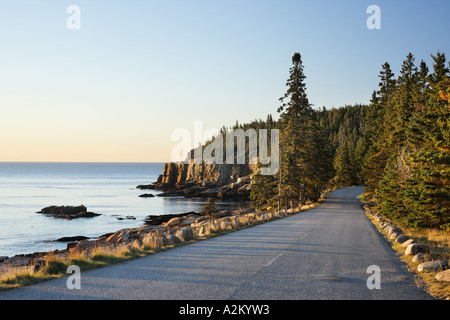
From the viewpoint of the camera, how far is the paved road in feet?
25.5

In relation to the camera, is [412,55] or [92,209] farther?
[92,209]

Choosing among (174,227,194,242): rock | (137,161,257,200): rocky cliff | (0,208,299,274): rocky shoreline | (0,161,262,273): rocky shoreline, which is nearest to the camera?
(0,208,299,274): rocky shoreline

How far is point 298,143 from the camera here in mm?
47594

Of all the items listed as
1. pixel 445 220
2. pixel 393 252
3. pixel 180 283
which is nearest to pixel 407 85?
pixel 445 220

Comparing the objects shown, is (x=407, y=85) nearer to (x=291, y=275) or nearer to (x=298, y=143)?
(x=298, y=143)

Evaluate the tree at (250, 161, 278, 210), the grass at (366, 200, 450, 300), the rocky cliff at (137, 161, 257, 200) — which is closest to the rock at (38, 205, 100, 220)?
the tree at (250, 161, 278, 210)

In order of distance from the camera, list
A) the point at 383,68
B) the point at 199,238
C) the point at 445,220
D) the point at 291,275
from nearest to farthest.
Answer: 1. the point at 291,275
2. the point at 199,238
3. the point at 445,220
4. the point at 383,68

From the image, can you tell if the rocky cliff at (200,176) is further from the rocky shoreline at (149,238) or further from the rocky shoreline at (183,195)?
the rocky shoreline at (149,238)

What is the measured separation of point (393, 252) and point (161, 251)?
868cm

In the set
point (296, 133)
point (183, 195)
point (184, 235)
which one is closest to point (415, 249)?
point (184, 235)

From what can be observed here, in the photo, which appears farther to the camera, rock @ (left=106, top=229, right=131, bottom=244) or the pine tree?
the pine tree

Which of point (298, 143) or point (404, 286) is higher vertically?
point (298, 143)

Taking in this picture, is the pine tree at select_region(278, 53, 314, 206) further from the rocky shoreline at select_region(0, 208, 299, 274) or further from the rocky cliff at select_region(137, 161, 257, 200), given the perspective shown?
the rocky cliff at select_region(137, 161, 257, 200)

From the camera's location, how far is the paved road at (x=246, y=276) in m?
7.78
